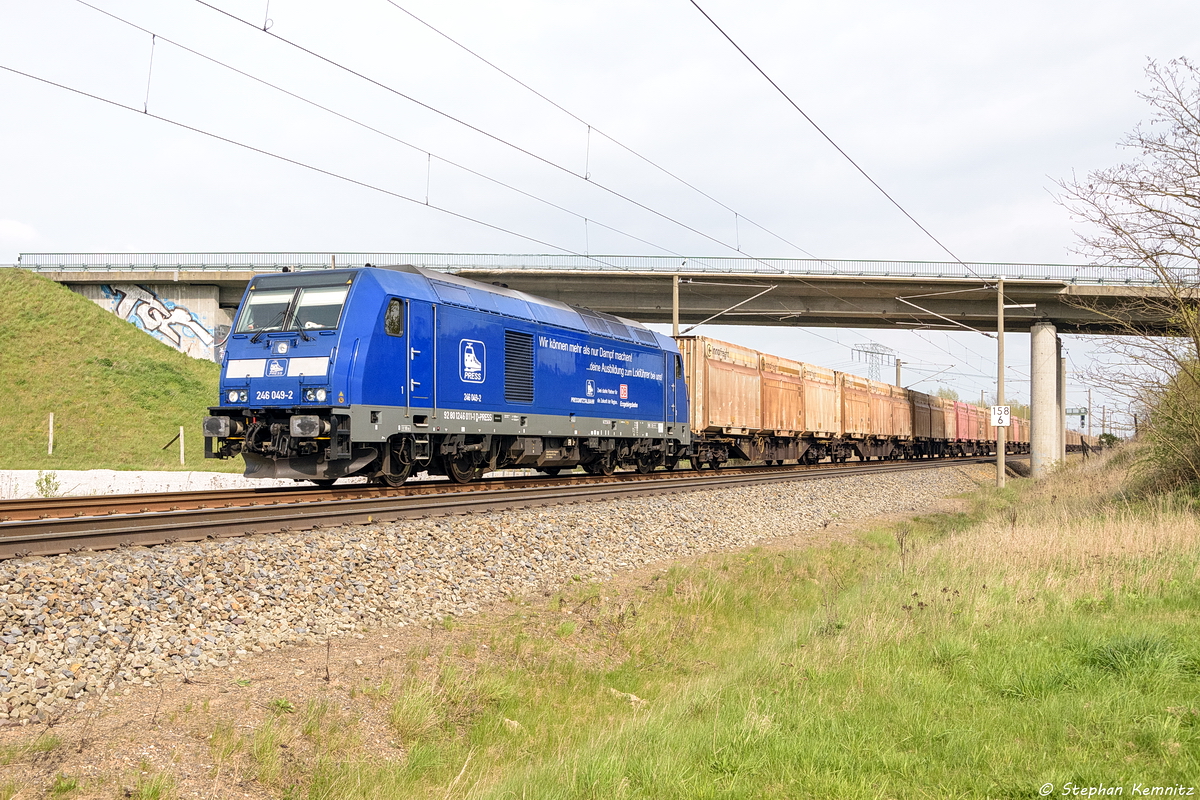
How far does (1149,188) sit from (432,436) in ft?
42.1

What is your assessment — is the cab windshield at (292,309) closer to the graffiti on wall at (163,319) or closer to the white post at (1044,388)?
the graffiti on wall at (163,319)

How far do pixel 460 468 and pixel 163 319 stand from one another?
34.0m

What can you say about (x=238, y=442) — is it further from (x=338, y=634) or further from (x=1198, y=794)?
(x=1198, y=794)

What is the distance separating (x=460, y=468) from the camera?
1694 cm

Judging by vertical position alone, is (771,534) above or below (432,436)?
below

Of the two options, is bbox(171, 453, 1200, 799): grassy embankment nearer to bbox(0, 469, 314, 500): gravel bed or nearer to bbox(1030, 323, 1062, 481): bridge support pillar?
bbox(0, 469, 314, 500): gravel bed

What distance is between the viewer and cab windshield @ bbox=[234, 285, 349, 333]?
14.0 metres

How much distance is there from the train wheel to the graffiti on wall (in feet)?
105

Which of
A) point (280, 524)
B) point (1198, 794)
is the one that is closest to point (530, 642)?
point (280, 524)

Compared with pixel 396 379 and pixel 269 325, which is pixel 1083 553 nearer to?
pixel 396 379

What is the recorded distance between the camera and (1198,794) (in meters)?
4.13

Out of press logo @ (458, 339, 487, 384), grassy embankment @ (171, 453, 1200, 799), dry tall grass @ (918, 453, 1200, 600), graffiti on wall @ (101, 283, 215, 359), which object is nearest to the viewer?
grassy embankment @ (171, 453, 1200, 799)

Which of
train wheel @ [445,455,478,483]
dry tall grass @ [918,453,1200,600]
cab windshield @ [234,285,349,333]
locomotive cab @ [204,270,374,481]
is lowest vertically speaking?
dry tall grass @ [918,453,1200,600]

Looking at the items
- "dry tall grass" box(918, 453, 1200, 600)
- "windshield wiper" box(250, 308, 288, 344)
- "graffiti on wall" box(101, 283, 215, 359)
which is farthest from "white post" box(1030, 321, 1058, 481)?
"graffiti on wall" box(101, 283, 215, 359)
